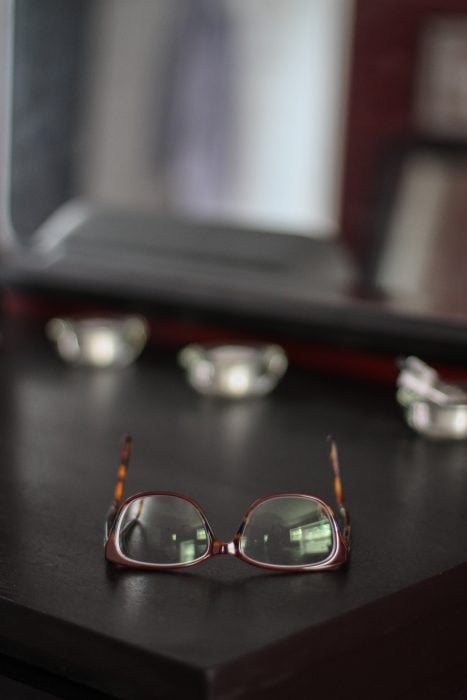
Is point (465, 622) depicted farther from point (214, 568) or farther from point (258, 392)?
→ point (258, 392)

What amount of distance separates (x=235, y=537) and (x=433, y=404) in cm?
35

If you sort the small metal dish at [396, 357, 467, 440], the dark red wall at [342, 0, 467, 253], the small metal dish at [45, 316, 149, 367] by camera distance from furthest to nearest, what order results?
1. the dark red wall at [342, 0, 467, 253]
2. the small metal dish at [45, 316, 149, 367]
3. the small metal dish at [396, 357, 467, 440]

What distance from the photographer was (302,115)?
394 centimetres

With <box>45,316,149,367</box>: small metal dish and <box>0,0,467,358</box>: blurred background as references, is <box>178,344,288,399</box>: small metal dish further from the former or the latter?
<box>0,0,467,358</box>: blurred background

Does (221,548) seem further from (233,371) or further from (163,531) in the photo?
(233,371)

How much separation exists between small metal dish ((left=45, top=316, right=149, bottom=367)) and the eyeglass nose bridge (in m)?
0.62

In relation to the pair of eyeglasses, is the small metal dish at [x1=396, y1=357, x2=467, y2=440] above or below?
below

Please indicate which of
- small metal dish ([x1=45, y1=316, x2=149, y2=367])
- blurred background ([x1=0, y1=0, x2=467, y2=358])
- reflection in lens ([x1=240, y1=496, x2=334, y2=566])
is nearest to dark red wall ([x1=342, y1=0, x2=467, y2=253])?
blurred background ([x1=0, y1=0, x2=467, y2=358])

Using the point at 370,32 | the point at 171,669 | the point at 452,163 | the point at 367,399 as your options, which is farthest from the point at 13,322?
the point at 370,32

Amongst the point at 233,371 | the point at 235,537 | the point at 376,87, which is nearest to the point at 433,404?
the point at 233,371

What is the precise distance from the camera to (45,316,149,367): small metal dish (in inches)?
52.3

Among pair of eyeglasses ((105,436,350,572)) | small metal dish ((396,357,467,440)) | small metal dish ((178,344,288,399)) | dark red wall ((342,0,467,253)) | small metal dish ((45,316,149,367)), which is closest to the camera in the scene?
pair of eyeglasses ((105,436,350,572))

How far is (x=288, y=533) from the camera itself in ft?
2.43

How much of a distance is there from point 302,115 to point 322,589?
3.36 metres
